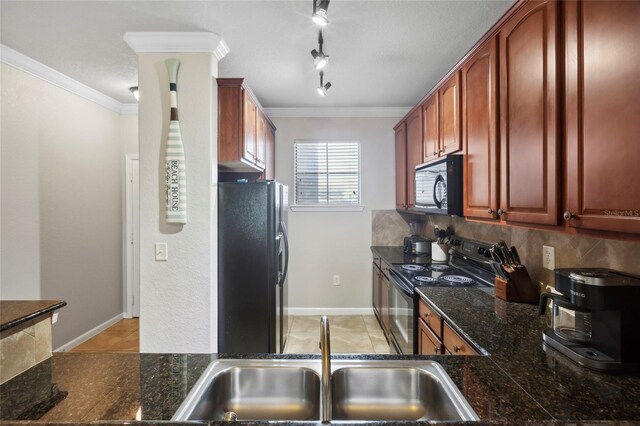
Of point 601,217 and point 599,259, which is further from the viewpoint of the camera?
point 599,259

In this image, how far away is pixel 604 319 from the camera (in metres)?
1.06

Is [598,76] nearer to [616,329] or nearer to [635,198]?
[635,198]

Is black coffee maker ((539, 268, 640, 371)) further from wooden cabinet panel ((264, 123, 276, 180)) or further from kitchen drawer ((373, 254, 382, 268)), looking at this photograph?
wooden cabinet panel ((264, 123, 276, 180))

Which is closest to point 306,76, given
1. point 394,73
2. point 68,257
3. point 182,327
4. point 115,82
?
point 394,73

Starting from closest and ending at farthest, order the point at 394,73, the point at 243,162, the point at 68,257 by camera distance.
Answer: the point at 243,162, the point at 394,73, the point at 68,257

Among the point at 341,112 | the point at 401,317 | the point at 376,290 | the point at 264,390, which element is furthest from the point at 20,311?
the point at 341,112

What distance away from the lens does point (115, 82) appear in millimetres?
3045

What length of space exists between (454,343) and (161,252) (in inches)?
77.9

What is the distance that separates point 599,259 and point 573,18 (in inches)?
41.1

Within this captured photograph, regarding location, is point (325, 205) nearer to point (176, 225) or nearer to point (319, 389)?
point (176, 225)

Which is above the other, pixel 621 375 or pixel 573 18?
pixel 573 18

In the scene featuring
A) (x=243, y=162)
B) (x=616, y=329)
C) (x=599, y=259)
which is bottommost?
(x=616, y=329)

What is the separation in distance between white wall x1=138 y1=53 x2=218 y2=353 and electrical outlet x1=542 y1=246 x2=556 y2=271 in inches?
84.8

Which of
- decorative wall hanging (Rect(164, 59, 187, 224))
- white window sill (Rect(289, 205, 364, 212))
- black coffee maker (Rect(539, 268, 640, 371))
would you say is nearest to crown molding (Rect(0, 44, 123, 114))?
decorative wall hanging (Rect(164, 59, 187, 224))
